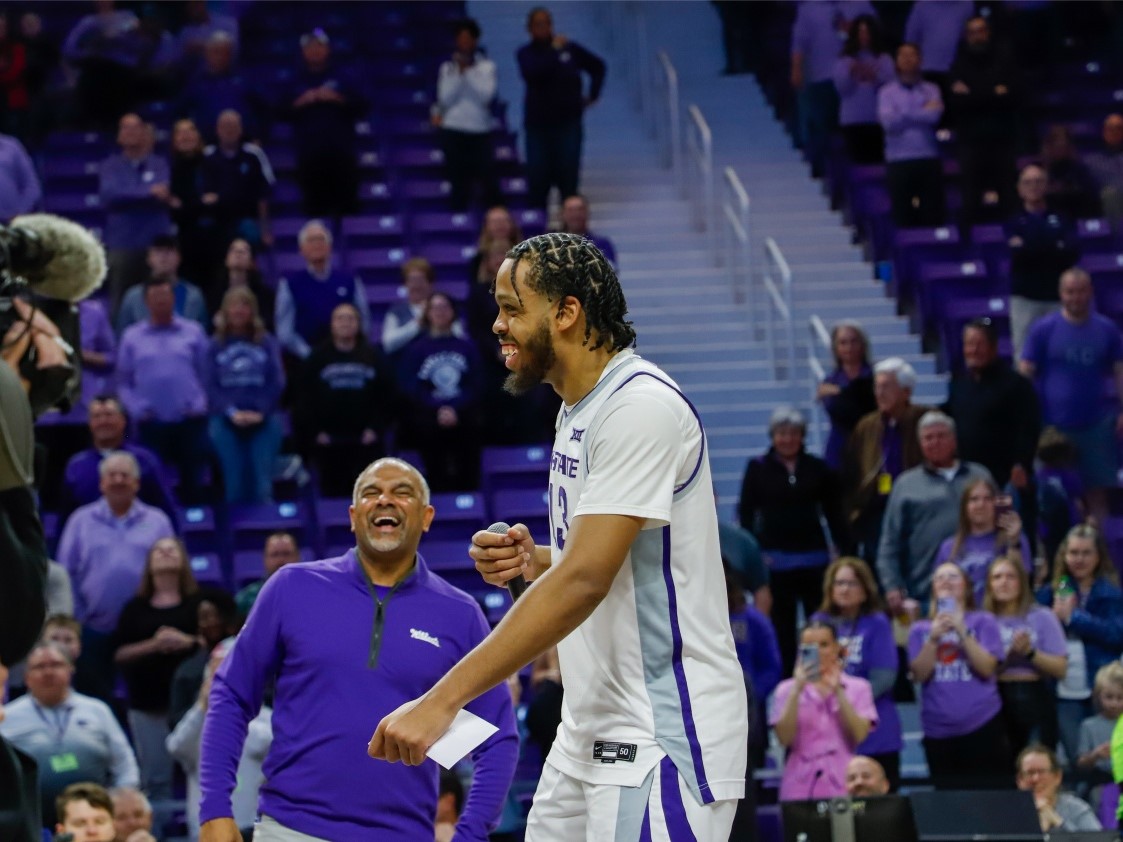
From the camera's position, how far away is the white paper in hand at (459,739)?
11.1 ft

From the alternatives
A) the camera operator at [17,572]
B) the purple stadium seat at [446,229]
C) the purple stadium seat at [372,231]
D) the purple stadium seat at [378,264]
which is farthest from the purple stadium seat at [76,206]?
the camera operator at [17,572]

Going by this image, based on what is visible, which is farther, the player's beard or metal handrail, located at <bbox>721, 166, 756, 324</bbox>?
metal handrail, located at <bbox>721, 166, 756, 324</bbox>

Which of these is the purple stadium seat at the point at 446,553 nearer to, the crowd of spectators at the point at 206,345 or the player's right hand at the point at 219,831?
the crowd of spectators at the point at 206,345

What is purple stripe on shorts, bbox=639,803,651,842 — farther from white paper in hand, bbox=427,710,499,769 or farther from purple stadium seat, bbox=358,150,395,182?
purple stadium seat, bbox=358,150,395,182

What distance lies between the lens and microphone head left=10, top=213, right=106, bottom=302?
4.16m

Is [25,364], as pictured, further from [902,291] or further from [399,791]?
[902,291]

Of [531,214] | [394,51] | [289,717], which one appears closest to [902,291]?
[531,214]

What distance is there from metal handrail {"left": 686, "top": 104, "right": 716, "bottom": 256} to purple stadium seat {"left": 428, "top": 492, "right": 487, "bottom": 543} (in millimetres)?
4171

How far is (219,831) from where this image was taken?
205 inches

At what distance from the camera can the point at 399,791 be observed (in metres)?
5.32

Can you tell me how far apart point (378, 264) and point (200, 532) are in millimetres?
3562

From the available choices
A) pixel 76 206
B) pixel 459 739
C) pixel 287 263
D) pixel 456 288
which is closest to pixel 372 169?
pixel 287 263

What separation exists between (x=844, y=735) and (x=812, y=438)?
4.73 metres

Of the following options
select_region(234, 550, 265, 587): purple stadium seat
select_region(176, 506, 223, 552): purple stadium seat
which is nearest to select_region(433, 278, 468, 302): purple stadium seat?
select_region(176, 506, 223, 552): purple stadium seat
